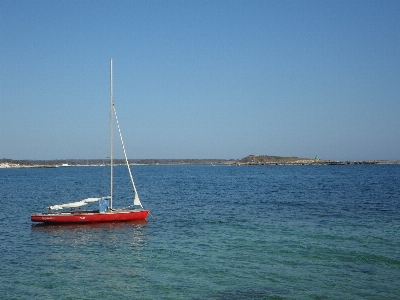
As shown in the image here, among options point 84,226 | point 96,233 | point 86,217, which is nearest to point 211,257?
point 96,233

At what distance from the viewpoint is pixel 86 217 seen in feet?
130

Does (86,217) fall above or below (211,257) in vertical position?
above

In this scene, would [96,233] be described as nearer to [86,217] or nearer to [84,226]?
[84,226]

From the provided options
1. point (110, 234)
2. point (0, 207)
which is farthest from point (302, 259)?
point (0, 207)

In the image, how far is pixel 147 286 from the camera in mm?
20812

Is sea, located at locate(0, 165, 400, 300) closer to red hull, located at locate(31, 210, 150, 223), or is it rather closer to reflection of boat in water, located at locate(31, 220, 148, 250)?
reflection of boat in water, located at locate(31, 220, 148, 250)

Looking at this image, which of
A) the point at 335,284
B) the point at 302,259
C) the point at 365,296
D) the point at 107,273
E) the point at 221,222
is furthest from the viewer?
the point at 221,222

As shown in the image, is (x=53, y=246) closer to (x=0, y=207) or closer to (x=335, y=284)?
Result: (x=335, y=284)

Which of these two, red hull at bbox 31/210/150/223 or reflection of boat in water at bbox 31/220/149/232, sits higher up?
red hull at bbox 31/210/150/223

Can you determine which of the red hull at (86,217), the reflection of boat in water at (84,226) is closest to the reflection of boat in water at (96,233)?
the reflection of boat in water at (84,226)

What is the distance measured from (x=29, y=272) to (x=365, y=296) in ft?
58.6

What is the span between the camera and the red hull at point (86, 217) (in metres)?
39.3

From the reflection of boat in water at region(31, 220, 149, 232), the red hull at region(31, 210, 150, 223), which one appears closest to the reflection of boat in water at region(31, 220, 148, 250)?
the reflection of boat in water at region(31, 220, 149, 232)

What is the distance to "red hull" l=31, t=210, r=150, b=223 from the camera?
39.3 metres
